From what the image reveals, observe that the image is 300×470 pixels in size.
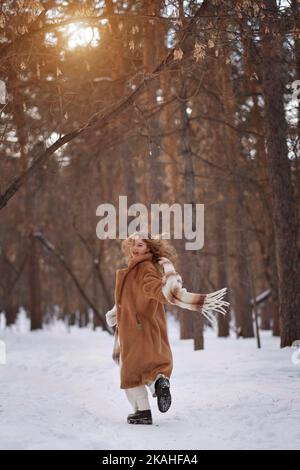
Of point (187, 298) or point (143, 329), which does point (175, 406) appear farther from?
point (187, 298)

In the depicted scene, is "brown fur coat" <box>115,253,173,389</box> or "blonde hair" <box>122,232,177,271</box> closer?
→ "brown fur coat" <box>115,253,173,389</box>

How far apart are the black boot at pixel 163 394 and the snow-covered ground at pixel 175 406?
193mm

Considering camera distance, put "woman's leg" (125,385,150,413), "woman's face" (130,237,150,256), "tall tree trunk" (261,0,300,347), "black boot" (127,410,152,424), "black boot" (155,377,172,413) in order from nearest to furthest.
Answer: "black boot" (155,377,172,413) → "black boot" (127,410,152,424) → "woman's leg" (125,385,150,413) → "woman's face" (130,237,150,256) → "tall tree trunk" (261,0,300,347)

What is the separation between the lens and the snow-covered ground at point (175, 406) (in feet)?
17.4

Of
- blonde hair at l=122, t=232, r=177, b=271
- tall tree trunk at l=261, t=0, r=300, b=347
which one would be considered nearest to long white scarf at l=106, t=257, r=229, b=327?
blonde hair at l=122, t=232, r=177, b=271

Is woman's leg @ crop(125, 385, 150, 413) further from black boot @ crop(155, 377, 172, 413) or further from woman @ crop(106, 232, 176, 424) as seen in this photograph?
black boot @ crop(155, 377, 172, 413)

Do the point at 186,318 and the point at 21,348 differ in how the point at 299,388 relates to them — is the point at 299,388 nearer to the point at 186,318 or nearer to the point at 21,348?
the point at 186,318

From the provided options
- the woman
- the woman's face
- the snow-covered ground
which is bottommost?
the snow-covered ground

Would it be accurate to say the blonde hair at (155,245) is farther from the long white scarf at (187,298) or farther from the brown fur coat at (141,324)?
the long white scarf at (187,298)

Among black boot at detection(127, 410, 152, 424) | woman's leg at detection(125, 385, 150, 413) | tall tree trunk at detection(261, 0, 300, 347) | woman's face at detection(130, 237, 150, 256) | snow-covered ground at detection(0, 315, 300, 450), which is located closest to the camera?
snow-covered ground at detection(0, 315, 300, 450)

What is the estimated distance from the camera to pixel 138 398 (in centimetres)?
638

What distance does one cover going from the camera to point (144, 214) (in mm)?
16672

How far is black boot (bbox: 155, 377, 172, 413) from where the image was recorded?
6117mm
